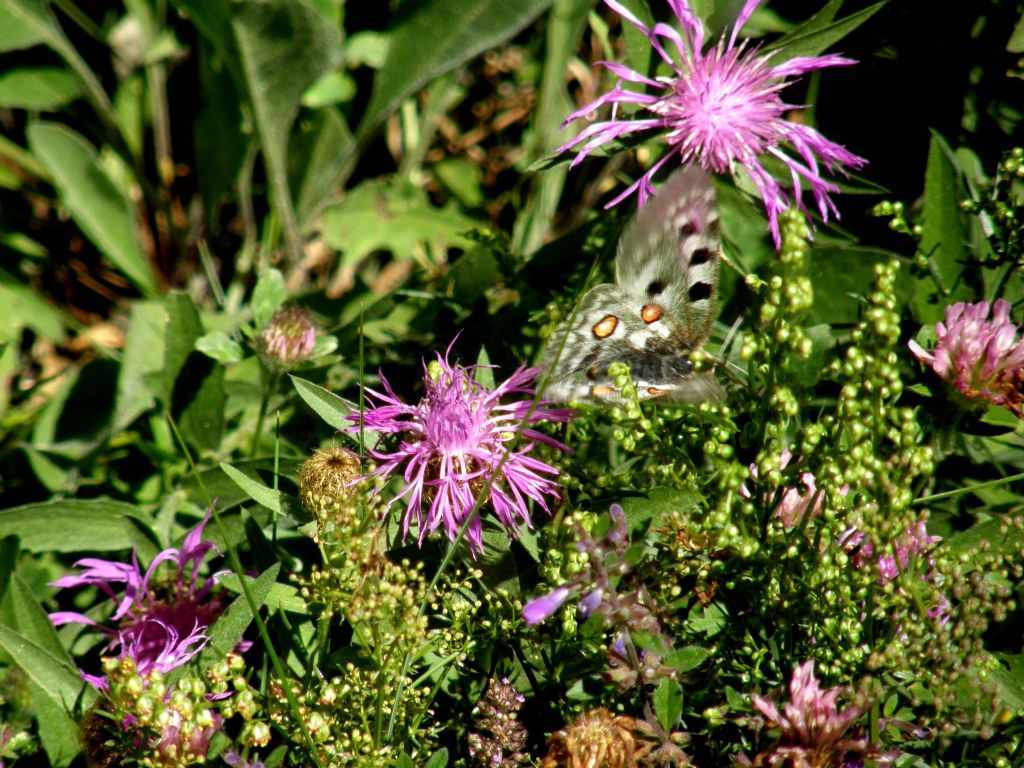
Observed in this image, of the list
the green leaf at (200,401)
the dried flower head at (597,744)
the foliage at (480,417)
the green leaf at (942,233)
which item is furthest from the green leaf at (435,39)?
the dried flower head at (597,744)

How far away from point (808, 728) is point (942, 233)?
110cm

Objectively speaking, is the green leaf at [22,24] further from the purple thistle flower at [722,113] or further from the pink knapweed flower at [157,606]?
the purple thistle flower at [722,113]

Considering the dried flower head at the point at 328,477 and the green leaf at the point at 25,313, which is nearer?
the dried flower head at the point at 328,477

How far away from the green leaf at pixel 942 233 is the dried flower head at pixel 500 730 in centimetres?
111

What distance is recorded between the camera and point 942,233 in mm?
1931

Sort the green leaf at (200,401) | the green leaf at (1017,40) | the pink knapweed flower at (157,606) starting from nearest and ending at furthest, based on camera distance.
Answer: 1. the pink knapweed flower at (157,606)
2. the green leaf at (1017,40)
3. the green leaf at (200,401)

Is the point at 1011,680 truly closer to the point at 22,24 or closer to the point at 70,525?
the point at 70,525

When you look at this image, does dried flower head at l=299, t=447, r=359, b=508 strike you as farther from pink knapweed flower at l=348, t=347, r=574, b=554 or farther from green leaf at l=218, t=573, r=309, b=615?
green leaf at l=218, t=573, r=309, b=615

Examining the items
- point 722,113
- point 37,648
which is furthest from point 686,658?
point 37,648

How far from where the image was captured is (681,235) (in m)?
1.62

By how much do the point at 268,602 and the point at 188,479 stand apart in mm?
563

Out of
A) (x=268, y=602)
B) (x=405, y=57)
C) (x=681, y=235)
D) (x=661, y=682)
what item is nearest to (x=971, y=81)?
(x=681, y=235)

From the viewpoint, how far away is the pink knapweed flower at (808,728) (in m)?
1.24

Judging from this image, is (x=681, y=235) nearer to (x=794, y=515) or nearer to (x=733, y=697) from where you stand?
(x=794, y=515)
